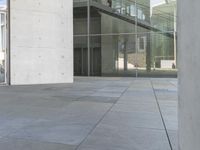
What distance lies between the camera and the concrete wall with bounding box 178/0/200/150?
2.57 meters

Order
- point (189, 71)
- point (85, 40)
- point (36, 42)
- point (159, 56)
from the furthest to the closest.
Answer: point (85, 40), point (159, 56), point (36, 42), point (189, 71)

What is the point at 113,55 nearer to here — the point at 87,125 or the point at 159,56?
the point at 159,56

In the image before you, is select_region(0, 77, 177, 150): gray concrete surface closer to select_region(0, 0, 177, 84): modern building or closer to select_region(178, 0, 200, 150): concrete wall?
select_region(178, 0, 200, 150): concrete wall

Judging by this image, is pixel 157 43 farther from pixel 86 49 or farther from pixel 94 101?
pixel 94 101

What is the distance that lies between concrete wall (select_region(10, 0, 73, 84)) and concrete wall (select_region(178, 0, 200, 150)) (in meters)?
13.8

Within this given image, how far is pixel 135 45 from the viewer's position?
75.3 ft

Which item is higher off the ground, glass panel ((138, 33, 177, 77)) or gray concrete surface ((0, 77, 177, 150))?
glass panel ((138, 33, 177, 77))

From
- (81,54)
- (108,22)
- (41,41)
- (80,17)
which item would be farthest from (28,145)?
(80,17)

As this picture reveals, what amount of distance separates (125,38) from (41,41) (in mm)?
8483

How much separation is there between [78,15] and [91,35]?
2.19m

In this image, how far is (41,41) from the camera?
55.4 feet

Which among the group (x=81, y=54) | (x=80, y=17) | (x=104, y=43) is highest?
(x=80, y=17)

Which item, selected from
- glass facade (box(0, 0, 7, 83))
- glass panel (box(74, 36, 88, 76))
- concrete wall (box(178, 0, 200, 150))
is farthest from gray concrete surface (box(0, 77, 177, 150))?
glass panel (box(74, 36, 88, 76))

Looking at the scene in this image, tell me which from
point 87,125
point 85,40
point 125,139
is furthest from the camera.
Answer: point 85,40
